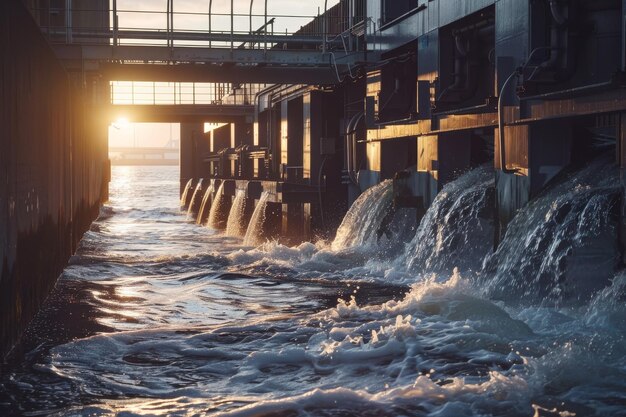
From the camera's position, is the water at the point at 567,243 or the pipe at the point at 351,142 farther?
the pipe at the point at 351,142

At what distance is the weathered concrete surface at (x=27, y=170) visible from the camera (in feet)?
31.7

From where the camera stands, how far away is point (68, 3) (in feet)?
71.1

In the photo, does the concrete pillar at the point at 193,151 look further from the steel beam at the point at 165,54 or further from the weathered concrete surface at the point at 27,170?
the weathered concrete surface at the point at 27,170

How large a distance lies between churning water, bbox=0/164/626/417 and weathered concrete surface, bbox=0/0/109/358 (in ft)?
1.87

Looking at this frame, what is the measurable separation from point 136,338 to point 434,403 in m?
4.44

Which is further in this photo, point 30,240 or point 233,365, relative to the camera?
point 30,240

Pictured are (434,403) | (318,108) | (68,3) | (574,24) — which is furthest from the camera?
(318,108)

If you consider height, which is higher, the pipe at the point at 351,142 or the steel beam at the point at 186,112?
the steel beam at the point at 186,112

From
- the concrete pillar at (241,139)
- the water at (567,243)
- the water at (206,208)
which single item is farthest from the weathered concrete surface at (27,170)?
the water at (206,208)

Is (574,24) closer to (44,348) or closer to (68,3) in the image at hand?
(44,348)

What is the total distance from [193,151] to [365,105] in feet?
129

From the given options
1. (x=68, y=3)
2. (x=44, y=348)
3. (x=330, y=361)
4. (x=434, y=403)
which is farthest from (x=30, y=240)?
(x=68, y=3)

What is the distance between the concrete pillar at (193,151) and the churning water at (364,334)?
4205cm

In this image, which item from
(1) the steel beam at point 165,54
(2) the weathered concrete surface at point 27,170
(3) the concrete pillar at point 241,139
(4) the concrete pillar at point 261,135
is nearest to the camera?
(2) the weathered concrete surface at point 27,170
